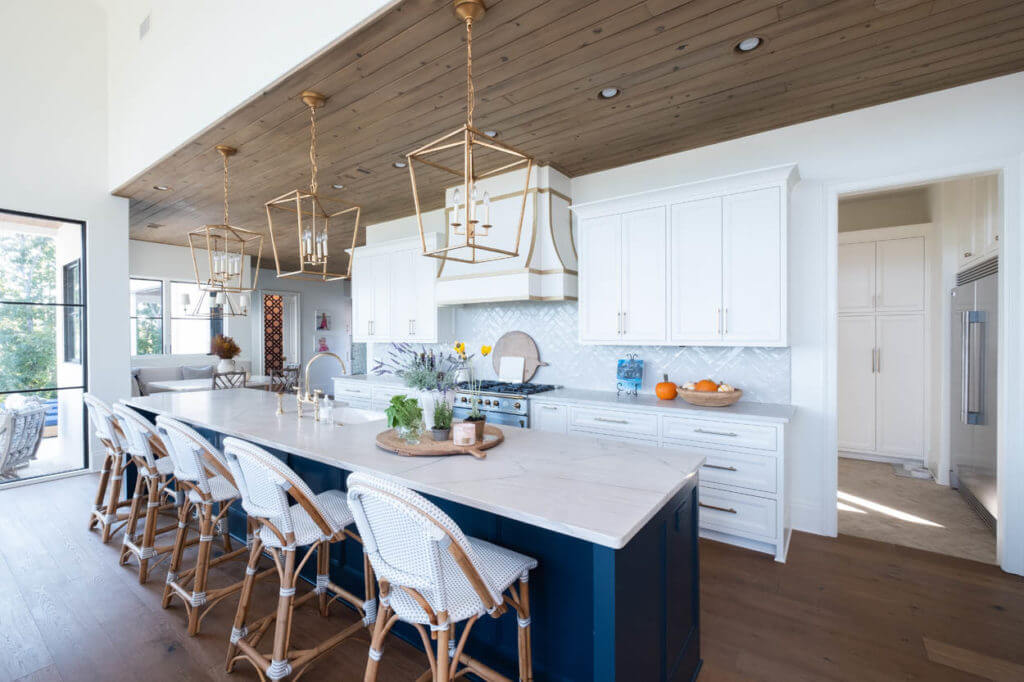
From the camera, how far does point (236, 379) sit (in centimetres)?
718

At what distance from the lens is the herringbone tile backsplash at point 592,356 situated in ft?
11.6

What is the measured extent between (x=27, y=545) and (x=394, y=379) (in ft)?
10.0

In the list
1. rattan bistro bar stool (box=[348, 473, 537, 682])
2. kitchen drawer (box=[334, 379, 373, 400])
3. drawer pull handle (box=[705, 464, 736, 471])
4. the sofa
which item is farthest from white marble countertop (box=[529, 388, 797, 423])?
the sofa

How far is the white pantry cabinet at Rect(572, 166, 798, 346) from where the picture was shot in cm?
318

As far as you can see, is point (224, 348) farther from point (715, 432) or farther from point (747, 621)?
point (747, 621)

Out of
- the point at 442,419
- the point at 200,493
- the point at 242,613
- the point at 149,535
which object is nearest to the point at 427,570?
the point at 442,419

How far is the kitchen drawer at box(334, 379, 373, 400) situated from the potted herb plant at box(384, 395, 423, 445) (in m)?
3.32

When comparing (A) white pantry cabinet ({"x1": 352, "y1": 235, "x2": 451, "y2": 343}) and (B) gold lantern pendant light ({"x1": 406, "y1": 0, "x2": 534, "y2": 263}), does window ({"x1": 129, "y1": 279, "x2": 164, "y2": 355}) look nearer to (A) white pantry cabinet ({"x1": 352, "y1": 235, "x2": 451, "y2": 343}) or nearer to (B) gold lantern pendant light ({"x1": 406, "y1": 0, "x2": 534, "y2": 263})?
(A) white pantry cabinet ({"x1": 352, "y1": 235, "x2": 451, "y2": 343})

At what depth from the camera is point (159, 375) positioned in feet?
23.7

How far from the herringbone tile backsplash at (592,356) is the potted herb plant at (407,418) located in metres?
2.35

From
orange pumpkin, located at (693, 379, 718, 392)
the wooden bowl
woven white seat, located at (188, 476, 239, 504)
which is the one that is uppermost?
orange pumpkin, located at (693, 379, 718, 392)

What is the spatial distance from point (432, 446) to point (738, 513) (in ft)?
7.11

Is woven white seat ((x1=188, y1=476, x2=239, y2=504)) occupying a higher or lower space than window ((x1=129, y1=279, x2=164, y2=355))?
lower

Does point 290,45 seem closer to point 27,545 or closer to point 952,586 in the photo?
point 27,545
